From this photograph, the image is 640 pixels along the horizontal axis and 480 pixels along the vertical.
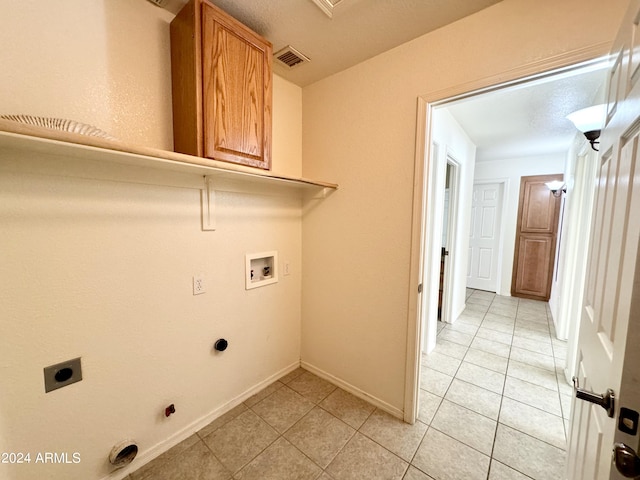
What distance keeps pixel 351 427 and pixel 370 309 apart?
2.55ft

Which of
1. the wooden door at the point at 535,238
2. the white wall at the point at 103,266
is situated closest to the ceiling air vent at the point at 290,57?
the white wall at the point at 103,266

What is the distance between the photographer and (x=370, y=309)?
6.11ft

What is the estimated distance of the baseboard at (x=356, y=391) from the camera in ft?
5.83

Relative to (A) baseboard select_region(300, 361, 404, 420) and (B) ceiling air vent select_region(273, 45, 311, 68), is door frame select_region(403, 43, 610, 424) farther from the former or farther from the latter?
(B) ceiling air vent select_region(273, 45, 311, 68)

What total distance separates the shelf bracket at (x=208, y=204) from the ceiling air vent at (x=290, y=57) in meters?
0.96

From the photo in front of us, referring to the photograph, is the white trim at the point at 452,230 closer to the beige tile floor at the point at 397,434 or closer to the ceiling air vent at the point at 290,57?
the beige tile floor at the point at 397,434

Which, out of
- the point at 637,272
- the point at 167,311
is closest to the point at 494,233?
the point at 637,272

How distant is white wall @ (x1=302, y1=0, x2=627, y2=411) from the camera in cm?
121

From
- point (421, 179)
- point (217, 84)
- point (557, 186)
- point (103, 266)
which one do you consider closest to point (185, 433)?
point (103, 266)

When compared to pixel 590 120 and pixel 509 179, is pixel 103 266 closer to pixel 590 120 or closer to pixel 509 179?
pixel 590 120

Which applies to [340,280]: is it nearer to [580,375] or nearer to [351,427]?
[351,427]

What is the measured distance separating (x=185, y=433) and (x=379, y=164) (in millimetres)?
2156

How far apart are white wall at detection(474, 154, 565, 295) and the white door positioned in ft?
0.35

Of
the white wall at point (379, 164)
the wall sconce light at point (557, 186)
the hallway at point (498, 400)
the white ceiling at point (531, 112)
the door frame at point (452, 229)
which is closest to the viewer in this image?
the white wall at point (379, 164)
